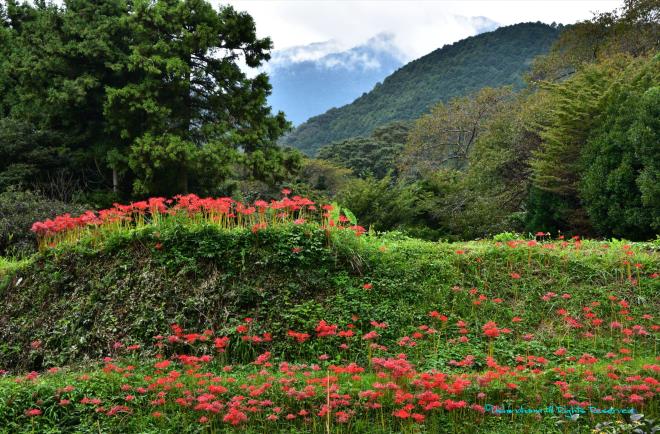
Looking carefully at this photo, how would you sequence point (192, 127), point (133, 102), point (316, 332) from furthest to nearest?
1. point (192, 127)
2. point (133, 102)
3. point (316, 332)

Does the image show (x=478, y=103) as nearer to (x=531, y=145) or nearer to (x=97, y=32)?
(x=531, y=145)

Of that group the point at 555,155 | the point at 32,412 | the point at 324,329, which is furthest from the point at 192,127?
the point at 32,412

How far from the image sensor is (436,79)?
4481cm

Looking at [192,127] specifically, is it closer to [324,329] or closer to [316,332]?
[316,332]

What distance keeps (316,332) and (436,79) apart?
4280 centimetres

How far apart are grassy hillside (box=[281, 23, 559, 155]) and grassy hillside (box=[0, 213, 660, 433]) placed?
37.0 meters

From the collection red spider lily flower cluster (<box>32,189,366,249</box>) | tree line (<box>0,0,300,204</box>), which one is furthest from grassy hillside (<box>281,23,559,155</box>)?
red spider lily flower cluster (<box>32,189,366,249</box>)

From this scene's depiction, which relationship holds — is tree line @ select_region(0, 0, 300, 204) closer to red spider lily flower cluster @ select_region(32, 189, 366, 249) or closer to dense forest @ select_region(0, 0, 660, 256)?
dense forest @ select_region(0, 0, 660, 256)

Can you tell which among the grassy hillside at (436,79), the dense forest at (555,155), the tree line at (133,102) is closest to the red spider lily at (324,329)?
the dense forest at (555,155)

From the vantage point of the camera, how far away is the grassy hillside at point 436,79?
42.6 meters

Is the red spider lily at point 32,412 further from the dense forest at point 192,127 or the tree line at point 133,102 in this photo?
the tree line at point 133,102

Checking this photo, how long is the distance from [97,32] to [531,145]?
13901mm

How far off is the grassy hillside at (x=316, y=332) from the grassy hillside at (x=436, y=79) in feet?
121

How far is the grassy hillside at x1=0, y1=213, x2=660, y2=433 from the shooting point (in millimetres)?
3740
